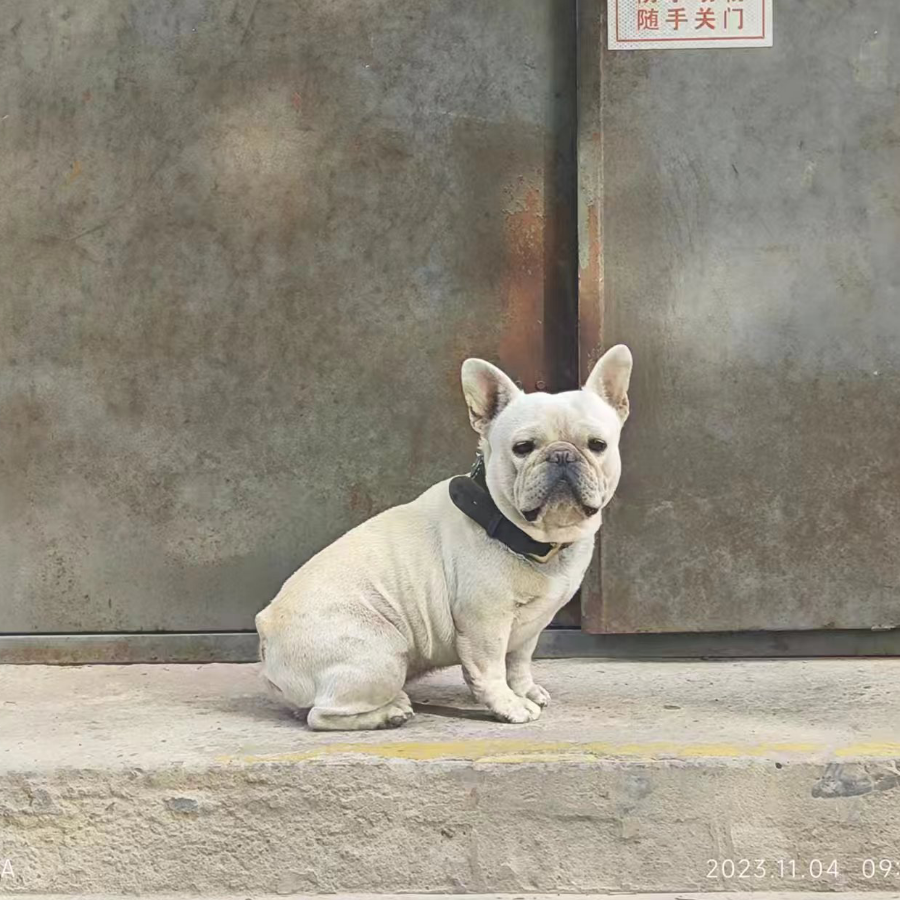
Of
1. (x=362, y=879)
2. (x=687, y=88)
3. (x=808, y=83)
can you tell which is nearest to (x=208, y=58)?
(x=687, y=88)

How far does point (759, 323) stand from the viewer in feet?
15.0

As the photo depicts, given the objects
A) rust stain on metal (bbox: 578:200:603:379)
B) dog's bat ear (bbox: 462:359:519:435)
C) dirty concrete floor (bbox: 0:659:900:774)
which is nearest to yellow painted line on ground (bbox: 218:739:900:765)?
dirty concrete floor (bbox: 0:659:900:774)

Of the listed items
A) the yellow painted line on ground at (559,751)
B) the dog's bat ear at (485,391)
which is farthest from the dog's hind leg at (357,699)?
the dog's bat ear at (485,391)

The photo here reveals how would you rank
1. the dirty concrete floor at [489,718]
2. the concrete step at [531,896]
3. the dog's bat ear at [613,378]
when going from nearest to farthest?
the concrete step at [531,896] → the dirty concrete floor at [489,718] → the dog's bat ear at [613,378]

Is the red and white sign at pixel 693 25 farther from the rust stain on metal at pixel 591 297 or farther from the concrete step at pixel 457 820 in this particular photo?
the concrete step at pixel 457 820

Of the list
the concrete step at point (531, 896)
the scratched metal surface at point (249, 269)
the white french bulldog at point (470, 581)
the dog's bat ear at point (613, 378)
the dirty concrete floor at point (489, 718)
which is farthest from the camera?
the scratched metal surface at point (249, 269)

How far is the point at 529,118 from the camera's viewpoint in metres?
4.64

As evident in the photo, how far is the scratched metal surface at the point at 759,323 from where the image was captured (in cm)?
451

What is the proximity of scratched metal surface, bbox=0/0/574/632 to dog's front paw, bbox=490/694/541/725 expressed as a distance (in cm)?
122

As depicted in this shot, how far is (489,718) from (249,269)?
1905mm

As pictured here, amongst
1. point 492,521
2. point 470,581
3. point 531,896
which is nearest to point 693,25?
point 492,521

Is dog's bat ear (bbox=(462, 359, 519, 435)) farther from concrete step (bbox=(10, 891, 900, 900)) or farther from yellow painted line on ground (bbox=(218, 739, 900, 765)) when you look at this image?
concrete step (bbox=(10, 891, 900, 900))

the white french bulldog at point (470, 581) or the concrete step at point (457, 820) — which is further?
the white french bulldog at point (470, 581)
